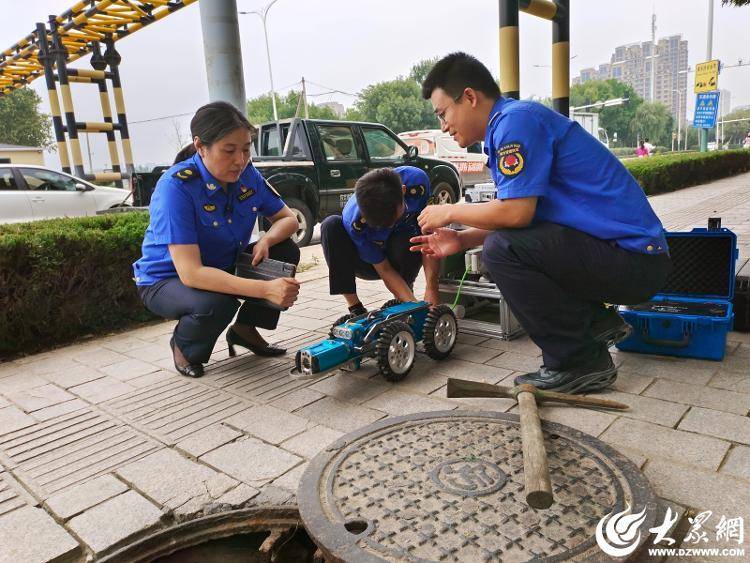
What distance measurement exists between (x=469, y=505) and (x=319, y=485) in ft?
1.44

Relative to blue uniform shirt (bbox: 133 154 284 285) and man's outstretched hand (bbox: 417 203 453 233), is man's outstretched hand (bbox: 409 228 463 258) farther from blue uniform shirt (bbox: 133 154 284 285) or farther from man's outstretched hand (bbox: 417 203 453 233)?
blue uniform shirt (bbox: 133 154 284 285)

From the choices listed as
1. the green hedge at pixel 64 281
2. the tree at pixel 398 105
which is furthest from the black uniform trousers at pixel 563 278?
the tree at pixel 398 105

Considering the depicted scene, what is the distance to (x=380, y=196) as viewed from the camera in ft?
9.31

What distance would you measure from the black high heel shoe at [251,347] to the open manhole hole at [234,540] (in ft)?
5.12

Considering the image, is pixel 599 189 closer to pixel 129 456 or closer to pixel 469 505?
pixel 469 505

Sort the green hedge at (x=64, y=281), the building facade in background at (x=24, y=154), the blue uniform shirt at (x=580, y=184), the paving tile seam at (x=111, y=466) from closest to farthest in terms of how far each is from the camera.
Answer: the paving tile seam at (x=111, y=466)
the blue uniform shirt at (x=580, y=184)
the green hedge at (x=64, y=281)
the building facade in background at (x=24, y=154)

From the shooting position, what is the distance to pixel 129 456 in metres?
2.08

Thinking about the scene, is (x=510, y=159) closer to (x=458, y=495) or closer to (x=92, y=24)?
(x=458, y=495)

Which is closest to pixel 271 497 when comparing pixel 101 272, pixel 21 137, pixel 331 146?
pixel 101 272

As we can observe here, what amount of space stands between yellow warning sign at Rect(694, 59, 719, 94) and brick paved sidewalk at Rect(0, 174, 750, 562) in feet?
61.8

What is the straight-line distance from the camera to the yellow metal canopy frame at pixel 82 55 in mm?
10789

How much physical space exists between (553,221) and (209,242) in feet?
5.64

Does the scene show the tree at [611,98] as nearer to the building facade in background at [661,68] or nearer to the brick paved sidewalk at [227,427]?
the building facade in background at [661,68]

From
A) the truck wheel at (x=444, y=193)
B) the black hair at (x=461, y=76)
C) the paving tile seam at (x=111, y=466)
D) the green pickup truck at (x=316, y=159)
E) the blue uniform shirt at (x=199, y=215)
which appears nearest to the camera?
the paving tile seam at (x=111, y=466)
